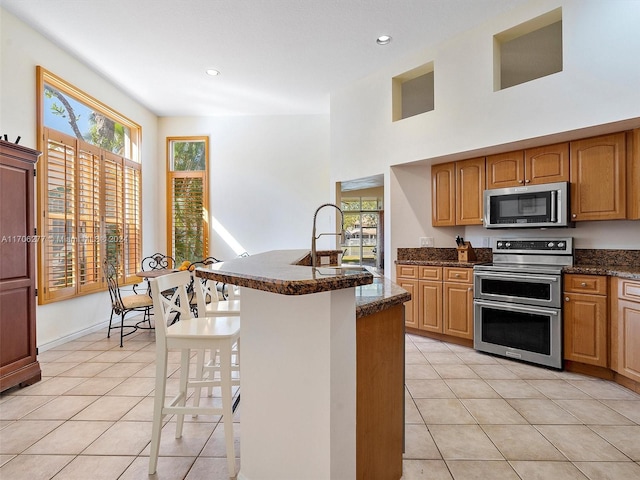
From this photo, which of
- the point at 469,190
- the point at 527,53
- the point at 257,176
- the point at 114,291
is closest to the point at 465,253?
the point at 469,190

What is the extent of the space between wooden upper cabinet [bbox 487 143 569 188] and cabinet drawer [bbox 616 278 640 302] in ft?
3.33

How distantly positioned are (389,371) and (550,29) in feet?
12.9

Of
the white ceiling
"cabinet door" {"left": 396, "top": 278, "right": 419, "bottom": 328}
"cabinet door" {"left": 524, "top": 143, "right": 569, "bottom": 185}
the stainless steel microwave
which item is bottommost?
"cabinet door" {"left": 396, "top": 278, "right": 419, "bottom": 328}

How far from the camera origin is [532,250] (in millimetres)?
3496

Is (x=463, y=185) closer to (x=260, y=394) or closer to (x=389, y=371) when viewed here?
(x=389, y=371)

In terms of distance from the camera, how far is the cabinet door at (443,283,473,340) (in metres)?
3.62

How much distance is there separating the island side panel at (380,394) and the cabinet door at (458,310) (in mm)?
2339

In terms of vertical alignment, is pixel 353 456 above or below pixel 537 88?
below

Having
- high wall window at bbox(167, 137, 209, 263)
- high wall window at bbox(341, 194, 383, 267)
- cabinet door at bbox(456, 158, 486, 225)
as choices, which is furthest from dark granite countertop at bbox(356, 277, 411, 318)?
high wall window at bbox(341, 194, 383, 267)

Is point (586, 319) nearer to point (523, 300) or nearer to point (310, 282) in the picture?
point (523, 300)

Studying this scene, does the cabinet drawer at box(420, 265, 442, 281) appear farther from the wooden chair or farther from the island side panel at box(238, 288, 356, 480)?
the island side panel at box(238, 288, 356, 480)

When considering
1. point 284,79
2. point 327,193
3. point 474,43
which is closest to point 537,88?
point 474,43

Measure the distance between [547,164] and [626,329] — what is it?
1.55 meters

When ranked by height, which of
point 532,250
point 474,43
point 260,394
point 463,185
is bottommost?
point 260,394
